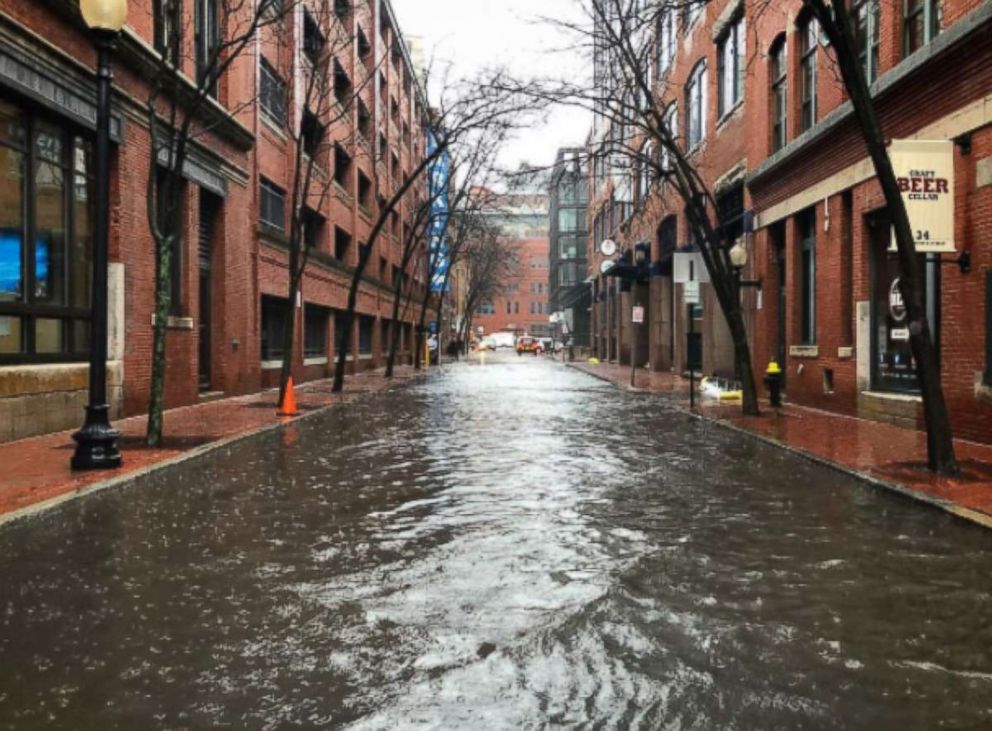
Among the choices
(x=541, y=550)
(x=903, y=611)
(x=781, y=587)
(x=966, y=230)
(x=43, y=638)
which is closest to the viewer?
(x=43, y=638)

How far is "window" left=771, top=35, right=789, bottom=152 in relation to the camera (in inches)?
839

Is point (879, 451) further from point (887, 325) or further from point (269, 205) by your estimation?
point (269, 205)

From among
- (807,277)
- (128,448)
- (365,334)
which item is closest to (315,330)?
(365,334)

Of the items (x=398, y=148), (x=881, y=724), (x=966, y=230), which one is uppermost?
(x=398, y=148)

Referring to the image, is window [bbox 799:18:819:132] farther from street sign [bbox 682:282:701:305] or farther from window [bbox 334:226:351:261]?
window [bbox 334:226:351:261]

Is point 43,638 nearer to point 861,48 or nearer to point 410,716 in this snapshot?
point 410,716

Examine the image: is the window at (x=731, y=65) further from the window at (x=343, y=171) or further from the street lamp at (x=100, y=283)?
the street lamp at (x=100, y=283)

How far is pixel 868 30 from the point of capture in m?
16.7

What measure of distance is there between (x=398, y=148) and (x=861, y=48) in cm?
4008

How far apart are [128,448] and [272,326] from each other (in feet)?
53.1

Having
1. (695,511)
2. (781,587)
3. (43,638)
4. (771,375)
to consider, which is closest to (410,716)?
(43,638)

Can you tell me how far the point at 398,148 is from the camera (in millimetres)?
54469

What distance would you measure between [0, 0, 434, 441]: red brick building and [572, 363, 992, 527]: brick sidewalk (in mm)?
10009

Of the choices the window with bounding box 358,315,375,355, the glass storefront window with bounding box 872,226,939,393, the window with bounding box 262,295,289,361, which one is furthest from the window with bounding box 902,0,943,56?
→ the window with bounding box 358,315,375,355
